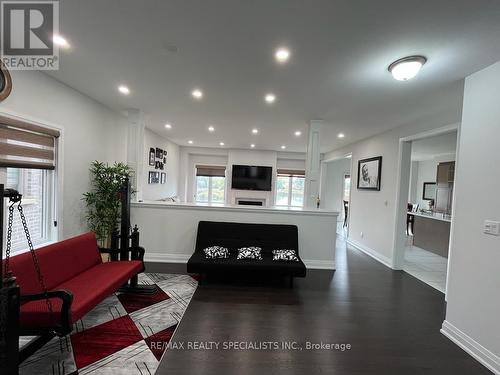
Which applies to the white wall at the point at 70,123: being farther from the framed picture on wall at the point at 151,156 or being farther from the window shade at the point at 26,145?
the framed picture on wall at the point at 151,156

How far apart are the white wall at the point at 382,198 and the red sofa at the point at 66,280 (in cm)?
439

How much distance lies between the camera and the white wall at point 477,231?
2.06m

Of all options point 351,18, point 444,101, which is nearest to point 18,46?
point 351,18

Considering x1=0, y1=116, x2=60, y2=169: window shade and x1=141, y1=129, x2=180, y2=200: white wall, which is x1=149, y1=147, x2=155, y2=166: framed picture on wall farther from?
x1=0, y1=116, x2=60, y2=169: window shade

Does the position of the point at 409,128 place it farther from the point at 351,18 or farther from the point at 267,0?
the point at 267,0

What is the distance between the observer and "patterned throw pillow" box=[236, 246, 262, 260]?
3483mm

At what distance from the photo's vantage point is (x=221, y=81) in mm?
2936

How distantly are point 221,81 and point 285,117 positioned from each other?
171 cm

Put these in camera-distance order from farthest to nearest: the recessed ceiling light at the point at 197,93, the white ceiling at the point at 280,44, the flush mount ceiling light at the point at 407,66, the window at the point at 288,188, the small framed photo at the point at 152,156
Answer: the window at the point at 288,188 < the small framed photo at the point at 152,156 < the recessed ceiling light at the point at 197,93 < the flush mount ceiling light at the point at 407,66 < the white ceiling at the point at 280,44

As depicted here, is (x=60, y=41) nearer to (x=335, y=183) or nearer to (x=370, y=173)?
(x=370, y=173)

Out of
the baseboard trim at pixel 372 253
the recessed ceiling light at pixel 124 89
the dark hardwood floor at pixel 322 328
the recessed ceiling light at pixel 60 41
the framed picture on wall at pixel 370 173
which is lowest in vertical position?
the dark hardwood floor at pixel 322 328

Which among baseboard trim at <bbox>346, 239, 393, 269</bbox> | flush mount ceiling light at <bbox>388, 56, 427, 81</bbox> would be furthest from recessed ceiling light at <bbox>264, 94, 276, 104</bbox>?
baseboard trim at <bbox>346, 239, 393, 269</bbox>

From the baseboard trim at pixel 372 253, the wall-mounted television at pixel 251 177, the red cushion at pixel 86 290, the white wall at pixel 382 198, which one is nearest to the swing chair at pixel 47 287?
the red cushion at pixel 86 290

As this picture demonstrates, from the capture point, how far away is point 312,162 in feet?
14.8
